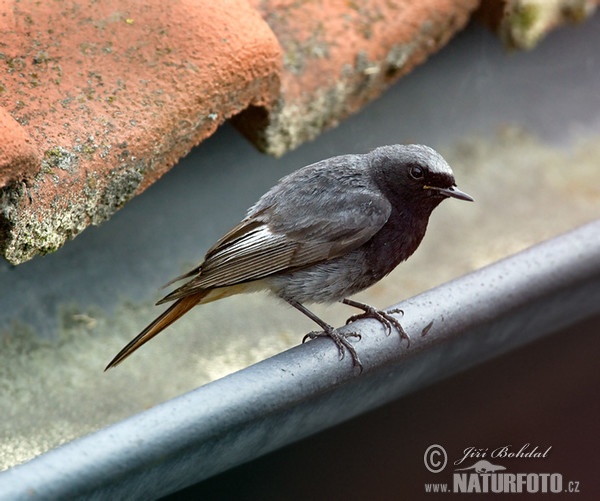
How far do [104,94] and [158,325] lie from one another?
0.75 metres

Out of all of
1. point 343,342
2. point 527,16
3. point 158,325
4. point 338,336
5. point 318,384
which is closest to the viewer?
point 318,384

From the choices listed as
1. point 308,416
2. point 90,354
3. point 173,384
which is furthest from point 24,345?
point 308,416

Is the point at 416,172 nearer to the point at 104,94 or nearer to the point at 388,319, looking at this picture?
the point at 388,319

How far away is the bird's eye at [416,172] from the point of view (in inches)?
146

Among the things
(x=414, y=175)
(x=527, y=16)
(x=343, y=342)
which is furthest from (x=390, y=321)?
(x=527, y=16)

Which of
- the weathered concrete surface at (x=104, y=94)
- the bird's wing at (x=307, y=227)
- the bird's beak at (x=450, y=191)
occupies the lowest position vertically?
the bird's wing at (x=307, y=227)

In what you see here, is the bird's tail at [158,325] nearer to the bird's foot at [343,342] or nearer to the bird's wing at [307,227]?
the bird's wing at [307,227]

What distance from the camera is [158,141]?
317 cm

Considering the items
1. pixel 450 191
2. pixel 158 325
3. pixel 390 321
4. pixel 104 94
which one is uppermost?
pixel 104 94

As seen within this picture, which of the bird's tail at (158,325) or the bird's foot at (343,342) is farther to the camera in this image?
the bird's tail at (158,325)

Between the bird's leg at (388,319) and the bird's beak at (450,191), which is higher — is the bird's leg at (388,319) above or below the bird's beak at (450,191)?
below

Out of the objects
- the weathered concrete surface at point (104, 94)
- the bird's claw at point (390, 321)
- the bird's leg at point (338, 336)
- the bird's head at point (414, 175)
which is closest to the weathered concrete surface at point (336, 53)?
the weathered concrete surface at point (104, 94)

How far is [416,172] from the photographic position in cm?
372

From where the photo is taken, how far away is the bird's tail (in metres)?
3.26
